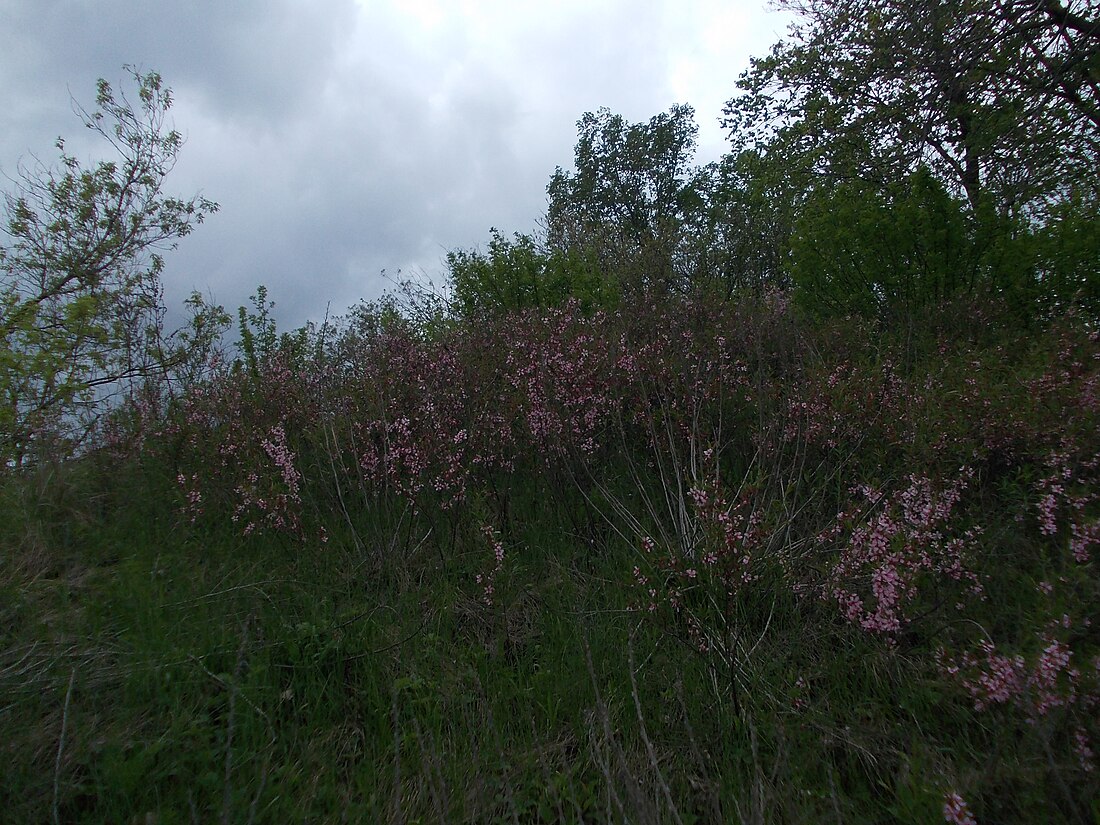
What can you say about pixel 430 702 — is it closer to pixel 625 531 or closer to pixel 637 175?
pixel 625 531

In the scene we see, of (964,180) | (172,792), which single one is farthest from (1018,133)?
(172,792)

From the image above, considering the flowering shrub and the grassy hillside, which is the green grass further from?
the flowering shrub

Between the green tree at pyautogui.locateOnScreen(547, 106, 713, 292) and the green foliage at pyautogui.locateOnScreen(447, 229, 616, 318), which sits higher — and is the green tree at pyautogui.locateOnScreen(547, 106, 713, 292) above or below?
above

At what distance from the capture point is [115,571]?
12.0 feet

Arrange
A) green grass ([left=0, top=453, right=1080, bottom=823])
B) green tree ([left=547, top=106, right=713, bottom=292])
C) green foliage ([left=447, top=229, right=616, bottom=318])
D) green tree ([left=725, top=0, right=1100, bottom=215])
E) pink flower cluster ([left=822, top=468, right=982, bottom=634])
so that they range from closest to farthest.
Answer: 1. green grass ([left=0, top=453, right=1080, bottom=823])
2. pink flower cluster ([left=822, top=468, right=982, bottom=634])
3. green tree ([left=725, top=0, right=1100, bottom=215])
4. green foliage ([left=447, top=229, right=616, bottom=318])
5. green tree ([left=547, top=106, right=713, bottom=292])

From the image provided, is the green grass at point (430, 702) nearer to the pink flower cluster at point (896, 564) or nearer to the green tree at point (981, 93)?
the pink flower cluster at point (896, 564)

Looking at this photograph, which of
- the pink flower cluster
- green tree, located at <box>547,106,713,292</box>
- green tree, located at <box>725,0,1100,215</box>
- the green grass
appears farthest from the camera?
green tree, located at <box>547,106,713,292</box>

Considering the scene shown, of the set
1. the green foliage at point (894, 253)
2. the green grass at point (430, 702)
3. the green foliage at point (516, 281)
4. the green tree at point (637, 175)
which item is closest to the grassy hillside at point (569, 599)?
the green grass at point (430, 702)

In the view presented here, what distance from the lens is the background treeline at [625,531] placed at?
2.39 metres

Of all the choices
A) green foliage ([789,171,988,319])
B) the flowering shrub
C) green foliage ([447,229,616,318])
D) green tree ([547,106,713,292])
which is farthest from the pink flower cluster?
green tree ([547,106,713,292])

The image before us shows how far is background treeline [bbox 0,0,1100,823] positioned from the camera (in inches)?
94.1

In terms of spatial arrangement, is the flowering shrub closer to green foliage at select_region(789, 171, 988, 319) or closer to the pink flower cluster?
the pink flower cluster

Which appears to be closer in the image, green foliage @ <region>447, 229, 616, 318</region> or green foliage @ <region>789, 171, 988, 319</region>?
green foliage @ <region>789, 171, 988, 319</region>

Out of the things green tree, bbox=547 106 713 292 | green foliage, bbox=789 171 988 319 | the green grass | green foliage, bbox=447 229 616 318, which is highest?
green tree, bbox=547 106 713 292
